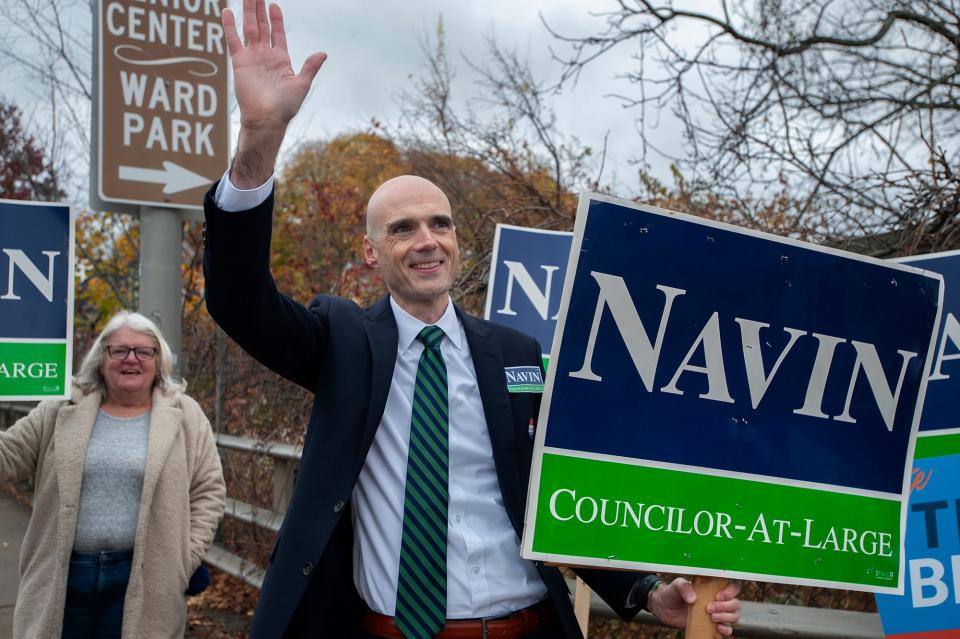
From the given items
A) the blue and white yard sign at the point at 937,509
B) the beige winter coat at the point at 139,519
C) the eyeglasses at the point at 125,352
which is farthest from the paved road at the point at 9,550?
the blue and white yard sign at the point at 937,509

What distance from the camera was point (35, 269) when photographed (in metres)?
4.32

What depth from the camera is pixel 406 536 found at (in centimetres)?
214

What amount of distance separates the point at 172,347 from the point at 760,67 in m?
4.93

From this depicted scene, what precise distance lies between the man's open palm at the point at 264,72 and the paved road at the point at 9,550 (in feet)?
19.3

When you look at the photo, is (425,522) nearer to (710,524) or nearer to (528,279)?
(710,524)

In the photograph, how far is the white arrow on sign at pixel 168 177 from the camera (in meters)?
5.17

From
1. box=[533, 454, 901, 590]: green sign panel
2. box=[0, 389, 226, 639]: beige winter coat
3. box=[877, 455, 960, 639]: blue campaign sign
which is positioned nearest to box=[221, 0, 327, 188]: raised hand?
box=[533, 454, 901, 590]: green sign panel

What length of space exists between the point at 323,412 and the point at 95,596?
2038 millimetres

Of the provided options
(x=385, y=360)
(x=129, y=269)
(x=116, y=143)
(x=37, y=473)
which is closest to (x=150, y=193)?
(x=116, y=143)

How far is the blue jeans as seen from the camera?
3.63 metres

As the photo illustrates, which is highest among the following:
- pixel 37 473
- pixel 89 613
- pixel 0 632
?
pixel 37 473

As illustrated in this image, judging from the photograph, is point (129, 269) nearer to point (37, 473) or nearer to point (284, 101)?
point (37, 473)

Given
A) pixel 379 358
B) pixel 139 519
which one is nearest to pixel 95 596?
pixel 139 519

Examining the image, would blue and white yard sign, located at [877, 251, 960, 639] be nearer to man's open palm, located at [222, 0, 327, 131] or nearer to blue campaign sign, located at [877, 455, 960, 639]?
blue campaign sign, located at [877, 455, 960, 639]
